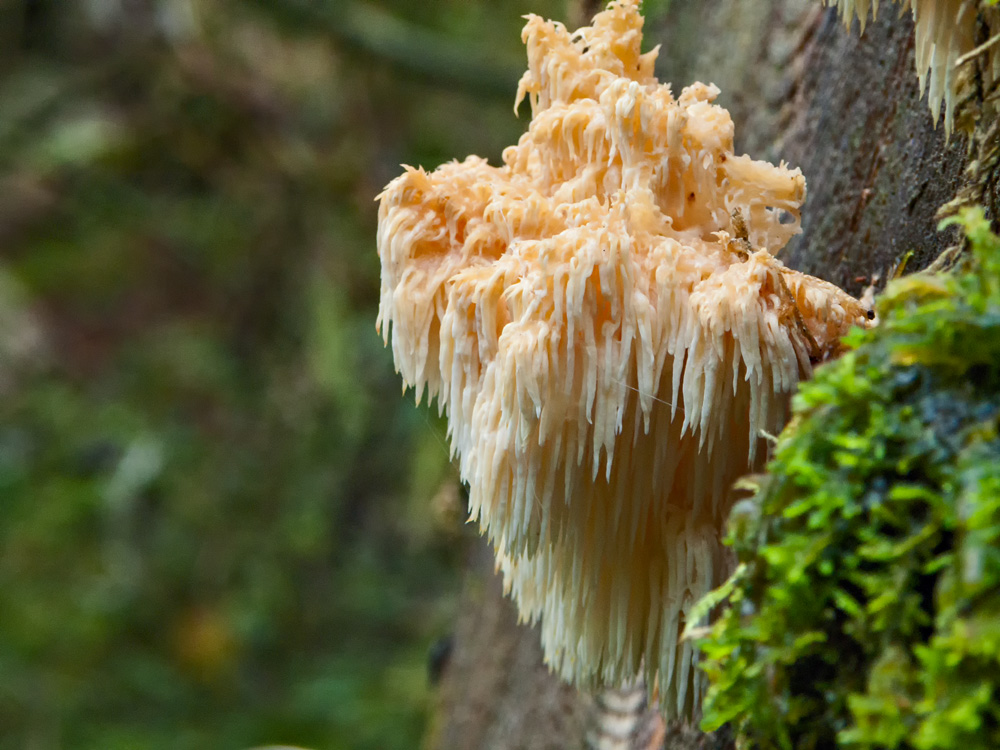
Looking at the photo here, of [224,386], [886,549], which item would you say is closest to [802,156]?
[886,549]

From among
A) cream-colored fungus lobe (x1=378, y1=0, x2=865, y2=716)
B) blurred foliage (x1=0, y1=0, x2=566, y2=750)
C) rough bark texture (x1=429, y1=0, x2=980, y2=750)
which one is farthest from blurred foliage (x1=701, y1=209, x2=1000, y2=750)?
blurred foliage (x1=0, y1=0, x2=566, y2=750)

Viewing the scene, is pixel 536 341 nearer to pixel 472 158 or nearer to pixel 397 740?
pixel 472 158

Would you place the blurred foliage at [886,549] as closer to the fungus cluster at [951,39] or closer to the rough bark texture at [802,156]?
the fungus cluster at [951,39]

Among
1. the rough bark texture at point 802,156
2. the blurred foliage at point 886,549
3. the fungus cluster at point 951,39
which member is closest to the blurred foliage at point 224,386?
the rough bark texture at point 802,156

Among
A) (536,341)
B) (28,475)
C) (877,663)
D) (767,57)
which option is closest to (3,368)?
(28,475)

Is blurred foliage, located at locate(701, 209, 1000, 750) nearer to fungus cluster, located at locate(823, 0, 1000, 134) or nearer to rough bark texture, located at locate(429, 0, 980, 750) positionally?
fungus cluster, located at locate(823, 0, 1000, 134)

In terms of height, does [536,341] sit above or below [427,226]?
below
